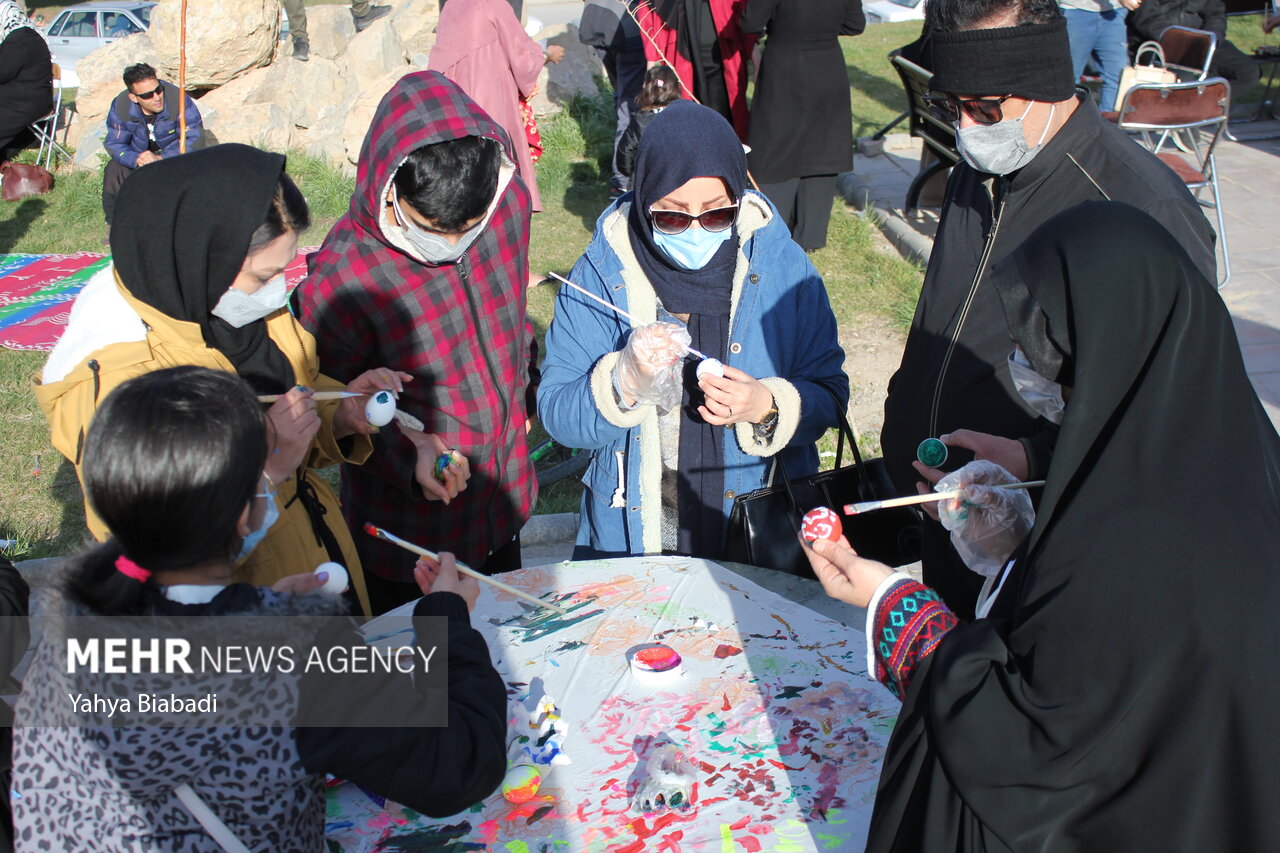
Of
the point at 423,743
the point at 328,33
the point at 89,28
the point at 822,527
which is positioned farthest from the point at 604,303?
the point at 89,28

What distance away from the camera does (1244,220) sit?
706cm

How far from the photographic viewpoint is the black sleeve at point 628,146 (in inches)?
270

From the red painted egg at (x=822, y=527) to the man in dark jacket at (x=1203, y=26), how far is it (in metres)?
7.67

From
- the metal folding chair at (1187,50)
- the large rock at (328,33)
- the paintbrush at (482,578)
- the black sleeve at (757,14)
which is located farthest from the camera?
the large rock at (328,33)

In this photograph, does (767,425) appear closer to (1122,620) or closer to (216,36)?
(1122,620)

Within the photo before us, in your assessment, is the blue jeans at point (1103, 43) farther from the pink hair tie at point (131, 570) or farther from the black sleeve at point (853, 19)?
the pink hair tie at point (131, 570)

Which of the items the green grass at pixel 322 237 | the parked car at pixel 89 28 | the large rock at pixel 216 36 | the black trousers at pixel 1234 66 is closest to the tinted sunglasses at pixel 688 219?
the green grass at pixel 322 237

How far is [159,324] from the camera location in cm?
199

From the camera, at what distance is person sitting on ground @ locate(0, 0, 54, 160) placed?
401 inches

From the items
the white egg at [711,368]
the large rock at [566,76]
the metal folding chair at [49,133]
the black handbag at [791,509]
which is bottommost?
the metal folding chair at [49,133]

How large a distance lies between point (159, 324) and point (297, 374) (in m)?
0.43

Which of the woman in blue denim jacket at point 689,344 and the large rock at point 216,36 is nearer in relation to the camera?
the woman in blue denim jacket at point 689,344

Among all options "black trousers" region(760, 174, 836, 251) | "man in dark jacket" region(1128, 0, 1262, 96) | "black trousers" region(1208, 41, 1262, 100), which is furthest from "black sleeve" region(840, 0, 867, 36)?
"black trousers" region(1208, 41, 1262, 100)

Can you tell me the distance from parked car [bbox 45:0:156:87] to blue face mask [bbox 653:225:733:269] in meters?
15.0
